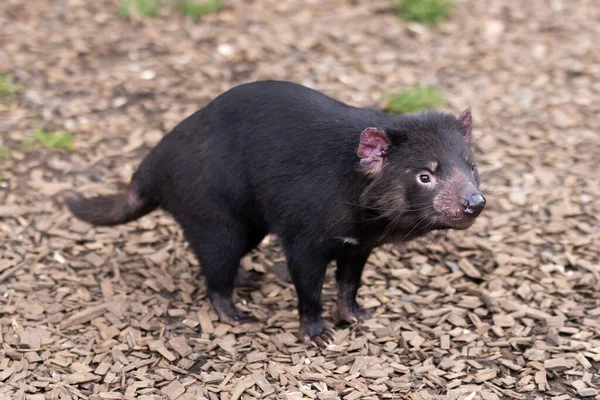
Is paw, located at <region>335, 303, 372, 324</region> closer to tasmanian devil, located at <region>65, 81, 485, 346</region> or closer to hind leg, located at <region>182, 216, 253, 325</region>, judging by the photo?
tasmanian devil, located at <region>65, 81, 485, 346</region>

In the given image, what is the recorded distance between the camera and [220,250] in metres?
4.33

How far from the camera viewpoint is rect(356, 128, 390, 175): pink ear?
3.72m

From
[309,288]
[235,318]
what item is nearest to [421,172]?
[309,288]

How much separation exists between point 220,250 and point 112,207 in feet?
2.53

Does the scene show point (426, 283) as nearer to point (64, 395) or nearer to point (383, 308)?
point (383, 308)

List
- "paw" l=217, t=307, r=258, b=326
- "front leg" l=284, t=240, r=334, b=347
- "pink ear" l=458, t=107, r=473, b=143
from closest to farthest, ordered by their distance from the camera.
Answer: "pink ear" l=458, t=107, r=473, b=143 < "front leg" l=284, t=240, r=334, b=347 < "paw" l=217, t=307, r=258, b=326

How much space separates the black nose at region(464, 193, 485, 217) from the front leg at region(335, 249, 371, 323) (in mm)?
835

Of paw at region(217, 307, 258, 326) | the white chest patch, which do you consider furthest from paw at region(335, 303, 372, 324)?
the white chest patch

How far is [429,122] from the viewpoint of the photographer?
3875mm

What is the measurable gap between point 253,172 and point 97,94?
284 cm

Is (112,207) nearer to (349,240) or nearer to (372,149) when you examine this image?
(349,240)

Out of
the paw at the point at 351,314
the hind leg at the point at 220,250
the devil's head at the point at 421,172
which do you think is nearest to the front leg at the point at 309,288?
the paw at the point at 351,314

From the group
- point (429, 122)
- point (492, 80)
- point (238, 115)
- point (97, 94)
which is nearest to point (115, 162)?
point (97, 94)

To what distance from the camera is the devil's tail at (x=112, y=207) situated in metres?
4.60
